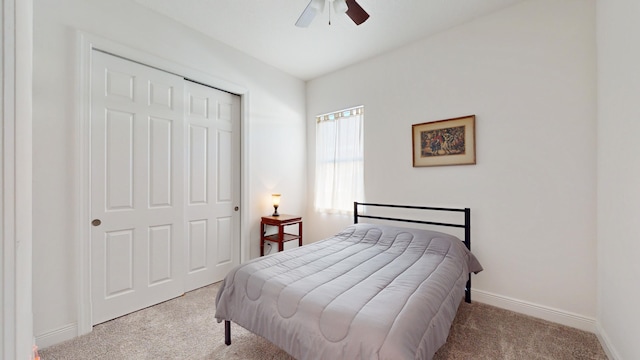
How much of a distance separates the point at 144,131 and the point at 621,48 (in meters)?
3.77

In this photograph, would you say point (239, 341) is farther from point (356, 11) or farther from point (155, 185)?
point (356, 11)

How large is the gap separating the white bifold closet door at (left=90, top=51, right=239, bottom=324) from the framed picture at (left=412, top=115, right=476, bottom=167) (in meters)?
2.29

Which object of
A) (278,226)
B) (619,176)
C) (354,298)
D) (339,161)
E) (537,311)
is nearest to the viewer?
(354,298)

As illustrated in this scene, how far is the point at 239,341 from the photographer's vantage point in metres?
1.97

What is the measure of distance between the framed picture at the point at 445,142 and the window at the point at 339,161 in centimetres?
81

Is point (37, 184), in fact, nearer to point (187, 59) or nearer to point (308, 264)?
point (187, 59)

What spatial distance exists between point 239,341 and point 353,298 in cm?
112

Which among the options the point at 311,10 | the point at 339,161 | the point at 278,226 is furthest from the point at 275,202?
the point at 311,10

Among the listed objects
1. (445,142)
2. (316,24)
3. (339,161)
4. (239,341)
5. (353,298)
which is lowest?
(239,341)

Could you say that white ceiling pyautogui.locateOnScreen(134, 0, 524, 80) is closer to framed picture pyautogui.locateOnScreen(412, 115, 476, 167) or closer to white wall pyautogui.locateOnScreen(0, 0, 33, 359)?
framed picture pyautogui.locateOnScreen(412, 115, 476, 167)

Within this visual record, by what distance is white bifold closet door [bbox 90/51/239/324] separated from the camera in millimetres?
2232

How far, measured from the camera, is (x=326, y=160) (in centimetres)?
394

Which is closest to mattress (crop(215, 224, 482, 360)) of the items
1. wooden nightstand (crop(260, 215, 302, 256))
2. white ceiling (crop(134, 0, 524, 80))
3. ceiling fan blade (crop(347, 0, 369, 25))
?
wooden nightstand (crop(260, 215, 302, 256))

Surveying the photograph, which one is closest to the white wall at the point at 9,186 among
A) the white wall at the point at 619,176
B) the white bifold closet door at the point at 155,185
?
the white bifold closet door at the point at 155,185
